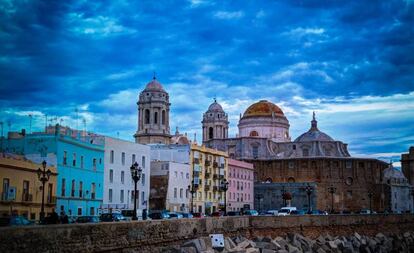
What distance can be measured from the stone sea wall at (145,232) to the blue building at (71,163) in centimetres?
1503

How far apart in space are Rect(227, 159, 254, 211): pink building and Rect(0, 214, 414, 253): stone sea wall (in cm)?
3072

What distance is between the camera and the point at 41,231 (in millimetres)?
16844

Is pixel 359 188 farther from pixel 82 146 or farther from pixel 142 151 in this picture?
pixel 82 146

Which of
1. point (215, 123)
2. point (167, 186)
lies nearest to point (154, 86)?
point (215, 123)

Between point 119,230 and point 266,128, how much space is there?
86.7m

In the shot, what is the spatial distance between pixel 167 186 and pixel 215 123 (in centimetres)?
4693

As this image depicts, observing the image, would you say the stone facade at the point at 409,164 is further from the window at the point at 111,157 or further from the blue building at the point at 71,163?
the blue building at the point at 71,163

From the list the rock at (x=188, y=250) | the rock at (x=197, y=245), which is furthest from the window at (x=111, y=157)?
the rock at (x=188, y=250)

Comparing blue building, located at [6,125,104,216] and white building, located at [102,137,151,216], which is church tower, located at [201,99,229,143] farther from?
blue building, located at [6,125,104,216]

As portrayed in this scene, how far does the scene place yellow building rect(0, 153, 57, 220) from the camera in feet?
113

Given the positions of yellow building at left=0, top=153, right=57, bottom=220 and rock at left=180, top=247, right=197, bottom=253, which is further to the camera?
yellow building at left=0, top=153, right=57, bottom=220

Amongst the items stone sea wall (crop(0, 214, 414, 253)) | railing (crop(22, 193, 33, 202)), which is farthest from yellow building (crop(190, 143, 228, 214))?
railing (crop(22, 193, 33, 202))

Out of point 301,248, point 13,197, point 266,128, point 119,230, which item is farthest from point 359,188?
point 119,230

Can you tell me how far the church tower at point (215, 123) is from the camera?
10431 centimetres
